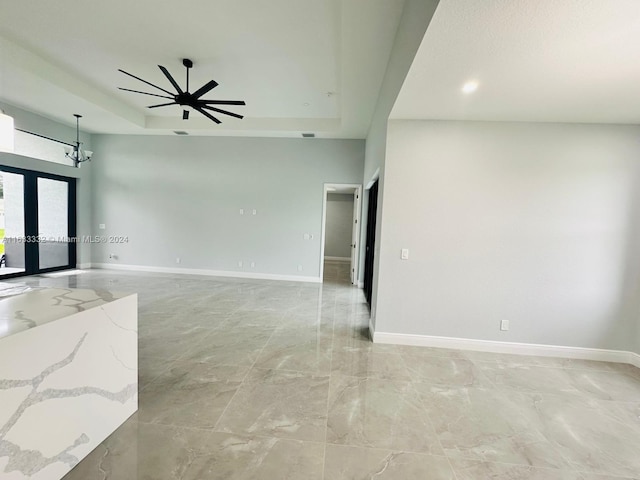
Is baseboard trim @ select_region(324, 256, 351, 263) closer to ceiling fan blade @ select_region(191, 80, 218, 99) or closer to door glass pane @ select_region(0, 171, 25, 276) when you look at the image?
ceiling fan blade @ select_region(191, 80, 218, 99)

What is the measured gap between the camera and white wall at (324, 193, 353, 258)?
10.0m

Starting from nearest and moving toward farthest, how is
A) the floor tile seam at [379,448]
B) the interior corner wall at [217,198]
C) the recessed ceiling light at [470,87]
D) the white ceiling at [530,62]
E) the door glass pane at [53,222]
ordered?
1. the white ceiling at [530,62]
2. the floor tile seam at [379,448]
3. the recessed ceiling light at [470,87]
4. the door glass pane at [53,222]
5. the interior corner wall at [217,198]

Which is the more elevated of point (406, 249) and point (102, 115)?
point (102, 115)

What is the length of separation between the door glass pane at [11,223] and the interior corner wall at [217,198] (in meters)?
1.45

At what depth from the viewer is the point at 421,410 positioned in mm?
2107

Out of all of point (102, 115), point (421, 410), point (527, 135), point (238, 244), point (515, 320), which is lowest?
point (421, 410)

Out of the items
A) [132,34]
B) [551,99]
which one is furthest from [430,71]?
[132,34]

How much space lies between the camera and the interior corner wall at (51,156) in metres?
5.43

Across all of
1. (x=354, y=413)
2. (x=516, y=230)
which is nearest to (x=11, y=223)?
(x=354, y=413)

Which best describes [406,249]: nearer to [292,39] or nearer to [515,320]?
[515,320]

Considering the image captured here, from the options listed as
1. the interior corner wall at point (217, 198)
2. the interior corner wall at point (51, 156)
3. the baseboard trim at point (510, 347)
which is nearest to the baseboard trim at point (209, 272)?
the interior corner wall at point (217, 198)

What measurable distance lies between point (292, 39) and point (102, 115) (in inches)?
185

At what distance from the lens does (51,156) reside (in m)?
6.09

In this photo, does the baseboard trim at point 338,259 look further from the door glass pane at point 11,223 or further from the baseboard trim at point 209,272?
the door glass pane at point 11,223
